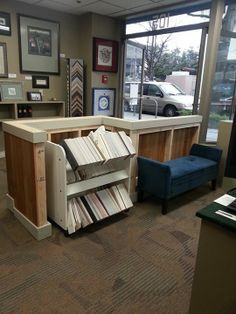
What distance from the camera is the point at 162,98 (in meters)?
5.40

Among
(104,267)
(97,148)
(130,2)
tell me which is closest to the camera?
(104,267)

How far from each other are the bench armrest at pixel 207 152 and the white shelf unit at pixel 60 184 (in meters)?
1.60

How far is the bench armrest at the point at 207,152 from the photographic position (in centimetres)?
340

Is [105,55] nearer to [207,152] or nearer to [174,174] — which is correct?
[207,152]

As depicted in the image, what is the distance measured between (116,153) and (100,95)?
313 centimetres

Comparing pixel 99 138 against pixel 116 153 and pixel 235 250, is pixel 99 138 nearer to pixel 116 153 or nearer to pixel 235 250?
pixel 116 153

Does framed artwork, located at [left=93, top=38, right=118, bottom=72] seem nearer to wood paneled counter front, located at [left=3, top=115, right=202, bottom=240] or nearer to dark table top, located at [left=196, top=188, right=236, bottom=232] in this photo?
wood paneled counter front, located at [left=3, top=115, right=202, bottom=240]

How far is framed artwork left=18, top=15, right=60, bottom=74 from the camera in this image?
4.38m

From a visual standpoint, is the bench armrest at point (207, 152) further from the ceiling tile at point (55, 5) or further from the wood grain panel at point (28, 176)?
the ceiling tile at point (55, 5)

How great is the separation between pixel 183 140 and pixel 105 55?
103 inches

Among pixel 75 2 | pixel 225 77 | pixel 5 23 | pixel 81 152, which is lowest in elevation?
pixel 81 152

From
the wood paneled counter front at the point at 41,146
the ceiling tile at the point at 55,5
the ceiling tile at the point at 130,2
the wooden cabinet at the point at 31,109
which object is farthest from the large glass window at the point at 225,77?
the wooden cabinet at the point at 31,109

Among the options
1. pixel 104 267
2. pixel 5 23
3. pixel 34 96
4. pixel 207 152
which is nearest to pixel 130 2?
pixel 5 23

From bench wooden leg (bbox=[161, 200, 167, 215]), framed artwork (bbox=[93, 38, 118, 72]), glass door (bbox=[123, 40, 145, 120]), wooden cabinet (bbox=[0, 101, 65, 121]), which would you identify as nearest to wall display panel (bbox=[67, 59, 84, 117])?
wooden cabinet (bbox=[0, 101, 65, 121])
